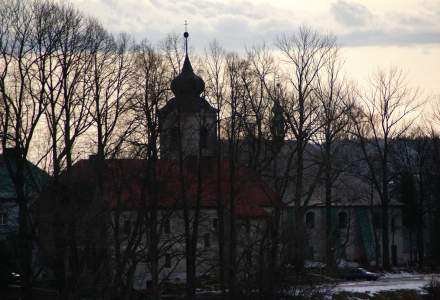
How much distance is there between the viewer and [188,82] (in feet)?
142

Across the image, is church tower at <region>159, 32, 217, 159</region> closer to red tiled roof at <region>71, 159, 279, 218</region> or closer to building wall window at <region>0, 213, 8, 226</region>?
red tiled roof at <region>71, 159, 279, 218</region>

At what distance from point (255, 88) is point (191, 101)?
3616 millimetres

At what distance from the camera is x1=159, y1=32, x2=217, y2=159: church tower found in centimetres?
3966

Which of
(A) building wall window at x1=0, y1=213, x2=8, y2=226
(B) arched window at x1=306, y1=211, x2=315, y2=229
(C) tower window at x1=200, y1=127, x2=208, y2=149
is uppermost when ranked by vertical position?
(C) tower window at x1=200, y1=127, x2=208, y2=149

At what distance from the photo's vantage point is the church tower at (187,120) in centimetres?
3966

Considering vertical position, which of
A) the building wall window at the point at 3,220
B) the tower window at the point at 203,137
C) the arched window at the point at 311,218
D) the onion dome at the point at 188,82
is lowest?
the building wall window at the point at 3,220

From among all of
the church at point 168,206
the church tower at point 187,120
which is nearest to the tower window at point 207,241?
the church at point 168,206

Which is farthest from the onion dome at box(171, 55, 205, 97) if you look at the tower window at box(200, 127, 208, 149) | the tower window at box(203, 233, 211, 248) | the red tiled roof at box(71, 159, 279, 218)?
the tower window at box(203, 233, 211, 248)

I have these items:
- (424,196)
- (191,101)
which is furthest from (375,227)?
(191,101)

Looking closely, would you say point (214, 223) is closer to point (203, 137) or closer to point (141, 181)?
point (203, 137)

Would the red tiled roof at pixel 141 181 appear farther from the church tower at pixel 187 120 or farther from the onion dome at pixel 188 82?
the onion dome at pixel 188 82

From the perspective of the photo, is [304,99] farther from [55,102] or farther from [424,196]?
[424,196]

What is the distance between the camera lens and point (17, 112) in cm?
3281

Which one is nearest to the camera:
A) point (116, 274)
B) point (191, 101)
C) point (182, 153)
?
point (116, 274)
